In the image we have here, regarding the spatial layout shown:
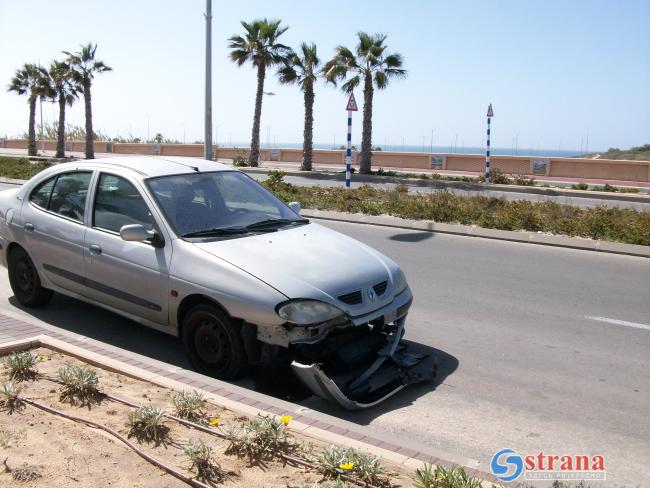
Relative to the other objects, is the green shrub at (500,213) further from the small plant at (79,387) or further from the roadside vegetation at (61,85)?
the roadside vegetation at (61,85)

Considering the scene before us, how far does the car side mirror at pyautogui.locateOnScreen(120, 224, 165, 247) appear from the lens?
5465 millimetres

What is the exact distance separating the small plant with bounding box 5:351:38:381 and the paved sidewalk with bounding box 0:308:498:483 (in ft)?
1.82

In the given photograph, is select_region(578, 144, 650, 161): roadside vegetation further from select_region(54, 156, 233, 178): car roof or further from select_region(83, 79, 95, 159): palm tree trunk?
select_region(54, 156, 233, 178): car roof

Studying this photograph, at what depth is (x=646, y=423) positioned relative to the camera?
4730mm

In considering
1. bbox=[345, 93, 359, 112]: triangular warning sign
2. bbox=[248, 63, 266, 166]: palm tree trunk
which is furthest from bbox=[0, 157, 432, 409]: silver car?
bbox=[248, 63, 266, 166]: palm tree trunk

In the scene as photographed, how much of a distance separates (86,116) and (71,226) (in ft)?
134

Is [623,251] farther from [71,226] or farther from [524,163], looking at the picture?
[524,163]

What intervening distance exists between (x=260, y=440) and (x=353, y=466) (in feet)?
1.87

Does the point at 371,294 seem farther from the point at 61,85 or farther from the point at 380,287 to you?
the point at 61,85

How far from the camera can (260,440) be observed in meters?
3.76

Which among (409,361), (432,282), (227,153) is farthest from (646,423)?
(227,153)

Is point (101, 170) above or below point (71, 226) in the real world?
above

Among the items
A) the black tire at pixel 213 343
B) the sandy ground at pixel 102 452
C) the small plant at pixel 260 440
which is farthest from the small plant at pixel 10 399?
the small plant at pixel 260 440

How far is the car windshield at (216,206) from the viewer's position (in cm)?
574
